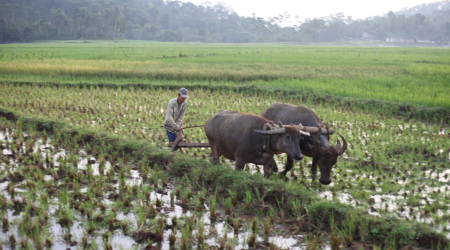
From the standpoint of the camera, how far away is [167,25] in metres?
83.5

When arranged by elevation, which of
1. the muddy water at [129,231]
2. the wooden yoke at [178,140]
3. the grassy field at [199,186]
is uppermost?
the wooden yoke at [178,140]

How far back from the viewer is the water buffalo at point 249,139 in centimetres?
446

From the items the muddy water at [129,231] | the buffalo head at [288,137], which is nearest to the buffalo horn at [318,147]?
the buffalo head at [288,137]

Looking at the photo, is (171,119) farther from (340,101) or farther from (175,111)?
(340,101)

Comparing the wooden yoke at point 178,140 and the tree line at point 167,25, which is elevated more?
the tree line at point 167,25

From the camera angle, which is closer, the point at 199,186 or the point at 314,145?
the point at 314,145

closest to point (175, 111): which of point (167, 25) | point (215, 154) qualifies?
point (215, 154)

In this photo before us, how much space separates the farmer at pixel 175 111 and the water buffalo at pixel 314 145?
1410 millimetres

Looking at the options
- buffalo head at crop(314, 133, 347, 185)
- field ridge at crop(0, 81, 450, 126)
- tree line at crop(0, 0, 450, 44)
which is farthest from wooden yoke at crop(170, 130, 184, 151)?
tree line at crop(0, 0, 450, 44)

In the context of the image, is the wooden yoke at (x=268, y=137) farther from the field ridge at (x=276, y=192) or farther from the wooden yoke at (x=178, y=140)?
the wooden yoke at (x=178, y=140)

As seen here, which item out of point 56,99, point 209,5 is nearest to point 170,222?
point 56,99

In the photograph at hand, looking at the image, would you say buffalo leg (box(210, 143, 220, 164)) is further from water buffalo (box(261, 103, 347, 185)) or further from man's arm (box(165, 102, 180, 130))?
water buffalo (box(261, 103, 347, 185))

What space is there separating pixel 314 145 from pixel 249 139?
0.84 metres

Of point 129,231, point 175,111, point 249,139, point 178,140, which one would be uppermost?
point 175,111
